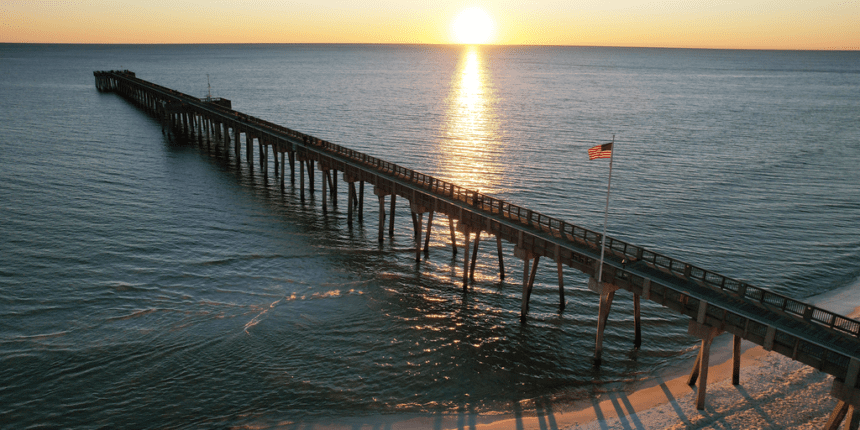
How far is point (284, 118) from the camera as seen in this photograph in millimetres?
109312

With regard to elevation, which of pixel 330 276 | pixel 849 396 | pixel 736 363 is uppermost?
pixel 849 396

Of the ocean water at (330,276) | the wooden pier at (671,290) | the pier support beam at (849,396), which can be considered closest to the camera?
the pier support beam at (849,396)

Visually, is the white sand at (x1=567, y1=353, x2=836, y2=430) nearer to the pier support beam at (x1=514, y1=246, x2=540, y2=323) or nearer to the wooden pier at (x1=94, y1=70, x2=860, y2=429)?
the wooden pier at (x1=94, y1=70, x2=860, y2=429)

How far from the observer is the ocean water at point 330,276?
1034 inches

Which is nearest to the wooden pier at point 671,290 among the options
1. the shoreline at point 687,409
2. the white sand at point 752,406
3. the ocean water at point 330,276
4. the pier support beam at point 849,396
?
the pier support beam at point 849,396

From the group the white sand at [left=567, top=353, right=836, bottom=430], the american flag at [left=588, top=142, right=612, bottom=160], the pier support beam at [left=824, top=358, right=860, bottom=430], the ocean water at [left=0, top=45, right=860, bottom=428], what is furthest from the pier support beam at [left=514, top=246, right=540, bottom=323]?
the pier support beam at [left=824, top=358, right=860, bottom=430]

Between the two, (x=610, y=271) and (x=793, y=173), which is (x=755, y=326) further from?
(x=793, y=173)

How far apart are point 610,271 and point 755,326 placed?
6.40m

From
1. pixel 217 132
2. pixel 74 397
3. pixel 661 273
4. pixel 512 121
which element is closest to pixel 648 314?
pixel 661 273

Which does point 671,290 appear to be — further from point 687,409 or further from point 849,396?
point 849,396

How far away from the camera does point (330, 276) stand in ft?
126

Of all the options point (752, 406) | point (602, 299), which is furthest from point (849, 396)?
point (602, 299)

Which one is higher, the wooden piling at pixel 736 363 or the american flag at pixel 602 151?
the american flag at pixel 602 151

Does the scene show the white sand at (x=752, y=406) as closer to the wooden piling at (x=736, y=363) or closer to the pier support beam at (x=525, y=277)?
the wooden piling at (x=736, y=363)
